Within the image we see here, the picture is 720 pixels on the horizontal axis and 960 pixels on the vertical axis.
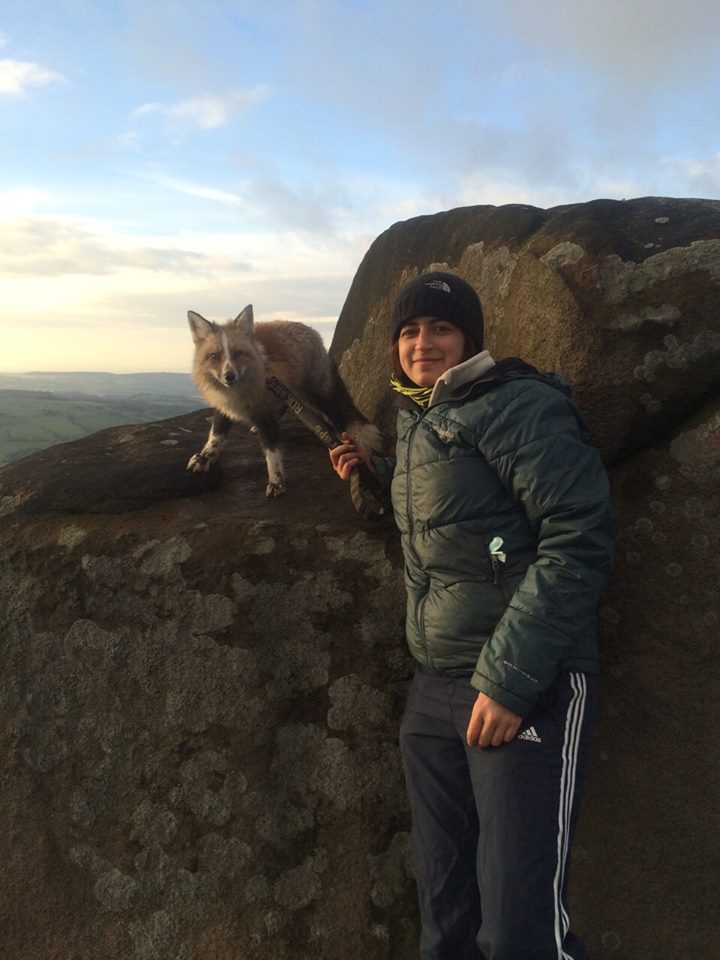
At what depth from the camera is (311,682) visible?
439 cm

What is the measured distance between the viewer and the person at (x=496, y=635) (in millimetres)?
2967

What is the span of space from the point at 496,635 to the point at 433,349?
181 cm

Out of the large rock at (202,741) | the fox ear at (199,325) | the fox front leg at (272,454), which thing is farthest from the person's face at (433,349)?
the fox ear at (199,325)

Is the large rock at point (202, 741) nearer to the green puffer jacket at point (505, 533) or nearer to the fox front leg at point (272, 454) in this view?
the fox front leg at point (272, 454)

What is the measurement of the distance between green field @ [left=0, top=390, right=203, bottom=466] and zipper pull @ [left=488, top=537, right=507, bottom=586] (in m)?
53.6

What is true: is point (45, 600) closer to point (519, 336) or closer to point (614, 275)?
point (519, 336)

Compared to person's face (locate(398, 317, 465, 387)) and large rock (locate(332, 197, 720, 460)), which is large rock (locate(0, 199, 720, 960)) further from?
person's face (locate(398, 317, 465, 387))

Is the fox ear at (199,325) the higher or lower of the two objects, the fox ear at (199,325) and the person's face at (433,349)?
the higher

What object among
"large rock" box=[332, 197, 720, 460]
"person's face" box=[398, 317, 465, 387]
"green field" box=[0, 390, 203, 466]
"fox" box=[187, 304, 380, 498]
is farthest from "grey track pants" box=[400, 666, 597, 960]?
"green field" box=[0, 390, 203, 466]

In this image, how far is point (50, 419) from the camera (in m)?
76.9

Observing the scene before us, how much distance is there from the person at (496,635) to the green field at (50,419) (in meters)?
53.2

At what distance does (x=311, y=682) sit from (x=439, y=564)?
155cm

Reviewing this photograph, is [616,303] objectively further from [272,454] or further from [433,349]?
[272,454]

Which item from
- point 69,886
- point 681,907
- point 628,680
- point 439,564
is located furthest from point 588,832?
point 69,886
